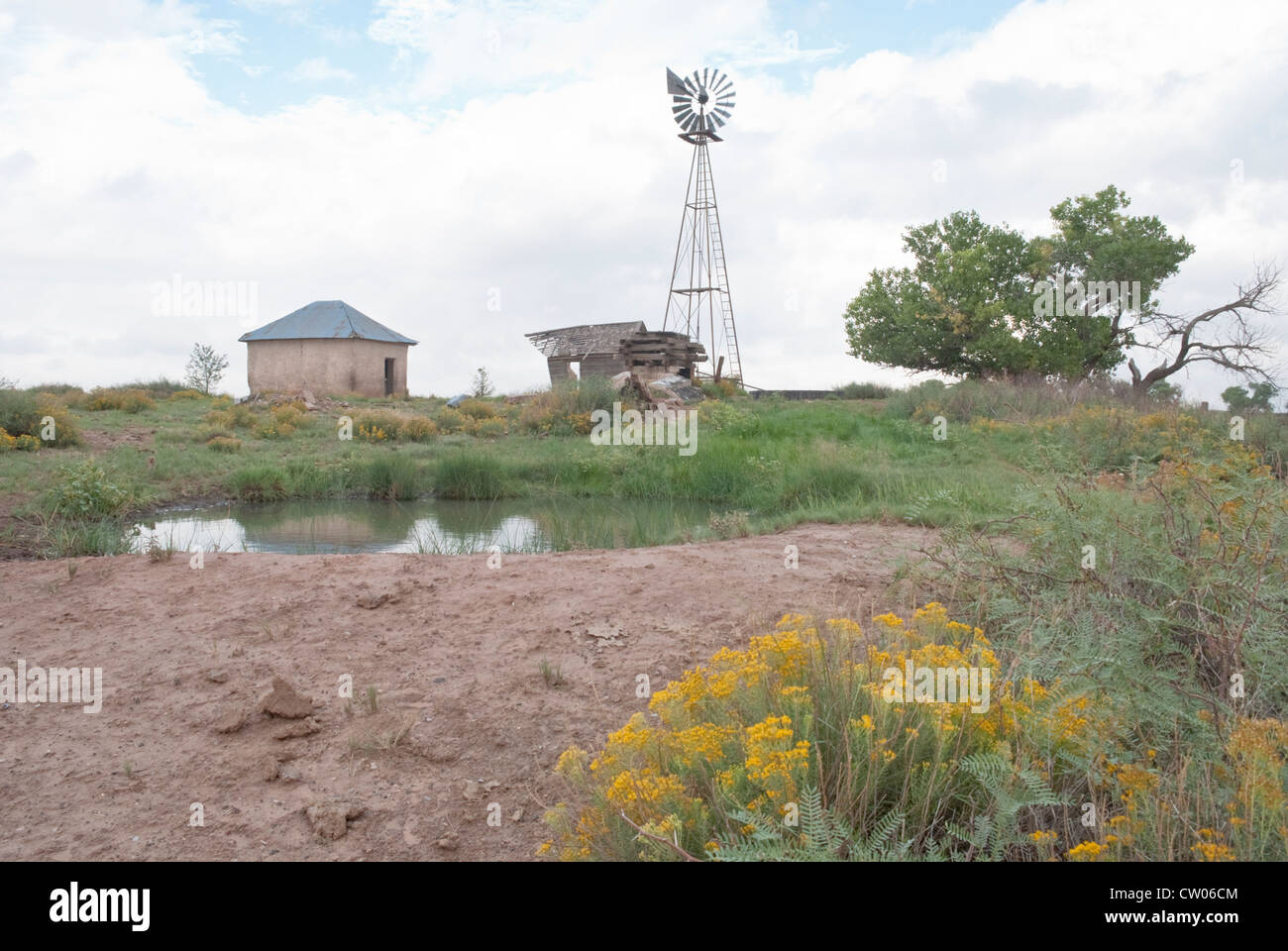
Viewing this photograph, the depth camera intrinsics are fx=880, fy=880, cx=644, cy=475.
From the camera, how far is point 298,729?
162 inches

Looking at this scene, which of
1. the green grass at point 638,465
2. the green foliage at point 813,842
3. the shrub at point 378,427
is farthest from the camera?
the shrub at point 378,427

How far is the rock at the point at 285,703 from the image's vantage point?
13.8ft

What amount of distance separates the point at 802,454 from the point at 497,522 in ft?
17.3

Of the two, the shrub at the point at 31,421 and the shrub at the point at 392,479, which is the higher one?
the shrub at the point at 31,421

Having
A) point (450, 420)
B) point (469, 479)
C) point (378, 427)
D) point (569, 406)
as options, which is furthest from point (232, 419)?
point (469, 479)

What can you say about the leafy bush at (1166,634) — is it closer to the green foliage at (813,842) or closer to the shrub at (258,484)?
the green foliage at (813,842)

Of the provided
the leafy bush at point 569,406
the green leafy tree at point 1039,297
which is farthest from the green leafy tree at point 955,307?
the leafy bush at point 569,406

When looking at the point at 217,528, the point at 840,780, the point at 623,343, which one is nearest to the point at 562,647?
the point at 840,780

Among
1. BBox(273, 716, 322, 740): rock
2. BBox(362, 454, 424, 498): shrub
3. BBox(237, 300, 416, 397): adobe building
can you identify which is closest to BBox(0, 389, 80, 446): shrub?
BBox(362, 454, 424, 498): shrub

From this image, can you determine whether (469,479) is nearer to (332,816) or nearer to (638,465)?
(638,465)

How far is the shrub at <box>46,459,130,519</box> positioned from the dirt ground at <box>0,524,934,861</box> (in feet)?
12.5

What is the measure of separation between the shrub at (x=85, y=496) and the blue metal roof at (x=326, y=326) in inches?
897
